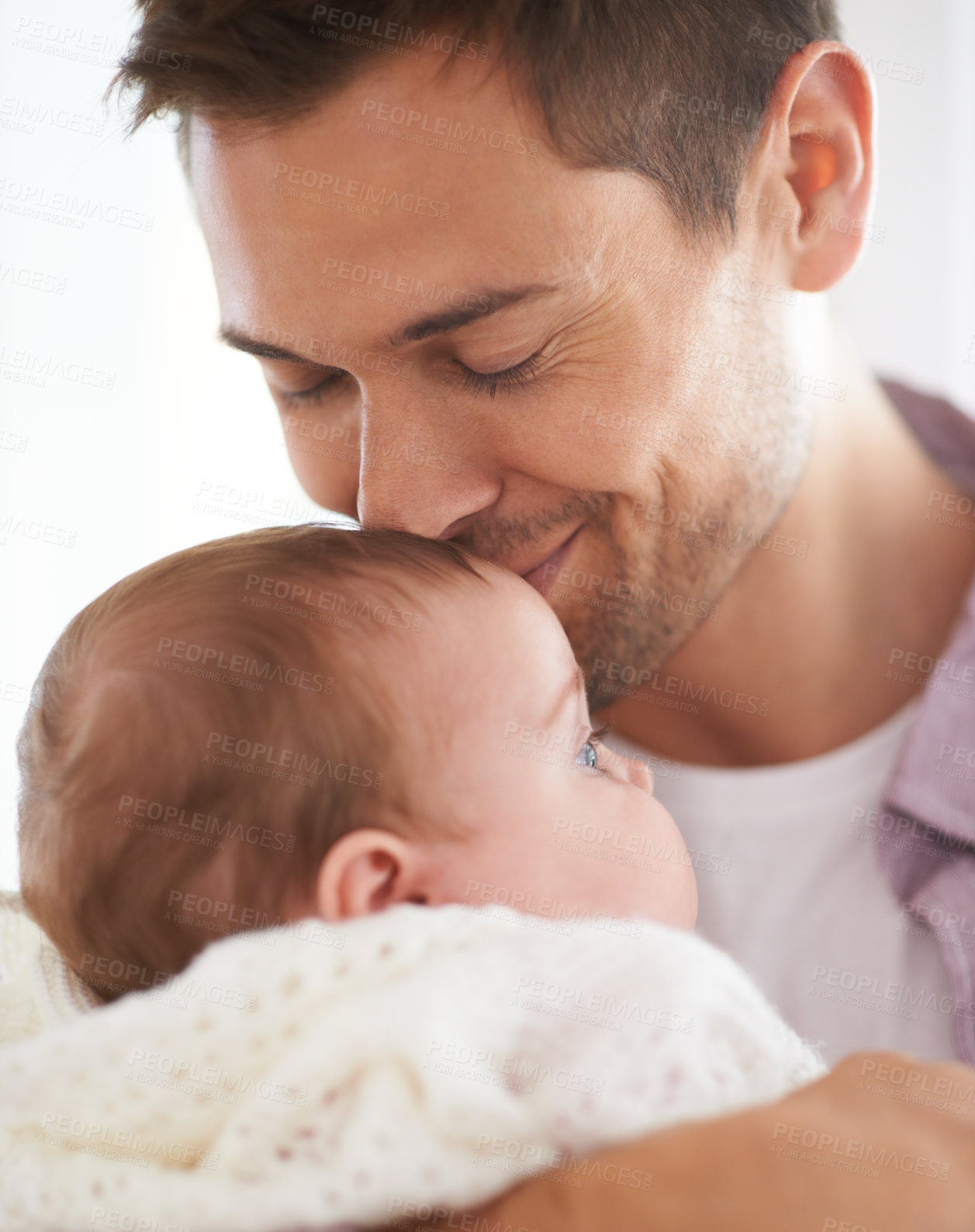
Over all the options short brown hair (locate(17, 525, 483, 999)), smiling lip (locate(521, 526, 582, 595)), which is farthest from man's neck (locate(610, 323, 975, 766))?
short brown hair (locate(17, 525, 483, 999))

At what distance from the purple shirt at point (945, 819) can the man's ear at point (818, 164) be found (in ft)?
1.64

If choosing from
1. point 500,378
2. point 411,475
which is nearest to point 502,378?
point 500,378

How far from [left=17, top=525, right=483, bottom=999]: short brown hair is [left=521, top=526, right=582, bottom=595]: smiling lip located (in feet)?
1.22

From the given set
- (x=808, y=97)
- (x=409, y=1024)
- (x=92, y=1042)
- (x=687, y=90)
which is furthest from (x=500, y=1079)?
(x=808, y=97)

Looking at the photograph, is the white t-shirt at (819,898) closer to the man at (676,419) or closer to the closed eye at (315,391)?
the man at (676,419)

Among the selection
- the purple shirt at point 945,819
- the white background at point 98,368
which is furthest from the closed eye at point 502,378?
the purple shirt at point 945,819

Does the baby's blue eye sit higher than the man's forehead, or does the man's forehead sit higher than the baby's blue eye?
the man's forehead

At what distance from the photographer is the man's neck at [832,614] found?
4.95 ft

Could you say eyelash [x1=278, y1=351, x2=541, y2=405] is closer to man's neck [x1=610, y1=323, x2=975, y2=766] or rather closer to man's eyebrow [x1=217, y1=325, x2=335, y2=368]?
man's eyebrow [x1=217, y1=325, x2=335, y2=368]

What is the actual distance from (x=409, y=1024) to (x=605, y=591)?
69 centimetres

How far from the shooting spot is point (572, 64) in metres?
1.07

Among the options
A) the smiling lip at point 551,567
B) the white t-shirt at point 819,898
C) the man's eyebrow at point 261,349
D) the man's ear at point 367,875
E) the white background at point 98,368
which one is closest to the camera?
the man's ear at point 367,875

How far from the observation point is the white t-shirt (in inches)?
52.2

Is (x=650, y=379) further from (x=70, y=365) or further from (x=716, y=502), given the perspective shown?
(x=70, y=365)
